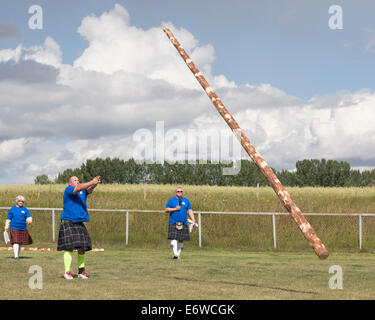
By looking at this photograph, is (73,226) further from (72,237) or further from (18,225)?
(18,225)

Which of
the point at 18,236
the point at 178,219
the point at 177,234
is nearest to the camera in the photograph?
the point at 18,236

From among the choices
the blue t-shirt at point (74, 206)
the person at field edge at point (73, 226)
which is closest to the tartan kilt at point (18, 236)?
the person at field edge at point (73, 226)

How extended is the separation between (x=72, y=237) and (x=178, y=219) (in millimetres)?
5916

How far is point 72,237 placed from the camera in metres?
9.98

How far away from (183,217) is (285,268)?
3.56m

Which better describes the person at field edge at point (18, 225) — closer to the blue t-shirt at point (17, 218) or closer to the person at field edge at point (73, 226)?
the blue t-shirt at point (17, 218)

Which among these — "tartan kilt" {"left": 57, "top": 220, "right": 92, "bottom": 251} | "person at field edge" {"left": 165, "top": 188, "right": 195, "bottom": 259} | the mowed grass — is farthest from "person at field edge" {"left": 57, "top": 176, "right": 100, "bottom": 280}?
"person at field edge" {"left": 165, "top": 188, "right": 195, "bottom": 259}

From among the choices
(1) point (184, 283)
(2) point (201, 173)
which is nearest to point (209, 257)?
(1) point (184, 283)

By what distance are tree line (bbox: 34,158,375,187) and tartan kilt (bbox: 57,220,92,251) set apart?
86277mm

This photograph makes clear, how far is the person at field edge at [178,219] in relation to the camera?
15438 millimetres

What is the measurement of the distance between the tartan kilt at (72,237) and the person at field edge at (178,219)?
540 cm
